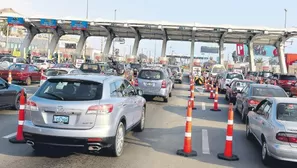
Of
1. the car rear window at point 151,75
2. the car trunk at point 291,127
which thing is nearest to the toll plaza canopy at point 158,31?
the car rear window at point 151,75

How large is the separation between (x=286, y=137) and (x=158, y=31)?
163 feet

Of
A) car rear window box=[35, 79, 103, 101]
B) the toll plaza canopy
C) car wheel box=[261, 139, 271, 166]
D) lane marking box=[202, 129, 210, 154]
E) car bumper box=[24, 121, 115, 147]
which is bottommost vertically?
lane marking box=[202, 129, 210, 154]

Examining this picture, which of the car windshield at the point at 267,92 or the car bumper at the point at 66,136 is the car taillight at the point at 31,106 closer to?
the car bumper at the point at 66,136

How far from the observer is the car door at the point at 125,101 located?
7.63 m

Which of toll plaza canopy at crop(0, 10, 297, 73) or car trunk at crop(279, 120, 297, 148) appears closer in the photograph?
car trunk at crop(279, 120, 297, 148)

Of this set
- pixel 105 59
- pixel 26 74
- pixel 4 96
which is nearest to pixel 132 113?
pixel 4 96

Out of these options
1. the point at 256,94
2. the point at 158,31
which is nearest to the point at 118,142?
the point at 256,94

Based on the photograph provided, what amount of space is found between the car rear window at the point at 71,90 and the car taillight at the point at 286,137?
3.39 metres

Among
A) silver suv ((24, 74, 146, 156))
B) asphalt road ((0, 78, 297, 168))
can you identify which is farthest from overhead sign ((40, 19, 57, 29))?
silver suv ((24, 74, 146, 156))

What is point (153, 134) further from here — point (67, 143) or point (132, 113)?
point (67, 143)

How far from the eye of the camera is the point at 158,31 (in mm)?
55562

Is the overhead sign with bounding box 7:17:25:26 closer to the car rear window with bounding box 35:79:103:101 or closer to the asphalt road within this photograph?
the asphalt road

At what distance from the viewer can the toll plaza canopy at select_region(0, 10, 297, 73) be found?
48.2 metres

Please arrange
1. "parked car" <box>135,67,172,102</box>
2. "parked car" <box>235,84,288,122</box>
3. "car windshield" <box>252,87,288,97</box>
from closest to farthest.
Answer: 1. "parked car" <box>235,84,288,122</box>
2. "car windshield" <box>252,87,288,97</box>
3. "parked car" <box>135,67,172,102</box>
